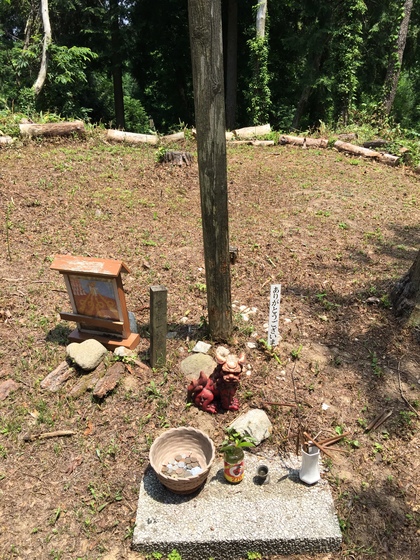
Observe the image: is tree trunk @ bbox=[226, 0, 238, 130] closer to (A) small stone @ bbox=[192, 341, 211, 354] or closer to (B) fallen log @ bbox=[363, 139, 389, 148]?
(B) fallen log @ bbox=[363, 139, 389, 148]

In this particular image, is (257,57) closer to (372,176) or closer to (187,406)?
(372,176)

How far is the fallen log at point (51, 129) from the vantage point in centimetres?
867

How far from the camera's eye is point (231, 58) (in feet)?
46.8

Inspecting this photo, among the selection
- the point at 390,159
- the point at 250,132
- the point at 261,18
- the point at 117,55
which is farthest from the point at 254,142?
the point at 117,55

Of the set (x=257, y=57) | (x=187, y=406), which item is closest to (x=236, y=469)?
(x=187, y=406)

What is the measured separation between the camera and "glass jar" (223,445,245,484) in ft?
8.29

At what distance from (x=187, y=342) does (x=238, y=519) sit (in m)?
1.63

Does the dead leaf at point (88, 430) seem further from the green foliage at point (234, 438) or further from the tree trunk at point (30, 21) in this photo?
the tree trunk at point (30, 21)

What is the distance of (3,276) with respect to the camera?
483 centimetres

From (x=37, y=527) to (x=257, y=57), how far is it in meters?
15.1

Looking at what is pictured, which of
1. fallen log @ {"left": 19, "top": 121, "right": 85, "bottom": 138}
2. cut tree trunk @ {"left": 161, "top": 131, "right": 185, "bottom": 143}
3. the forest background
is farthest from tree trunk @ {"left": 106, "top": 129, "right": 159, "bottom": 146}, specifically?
the forest background

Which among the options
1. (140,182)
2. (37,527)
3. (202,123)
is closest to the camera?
(37,527)

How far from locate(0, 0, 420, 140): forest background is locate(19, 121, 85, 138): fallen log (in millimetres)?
1788

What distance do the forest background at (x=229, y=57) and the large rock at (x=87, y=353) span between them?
883 centimetres
